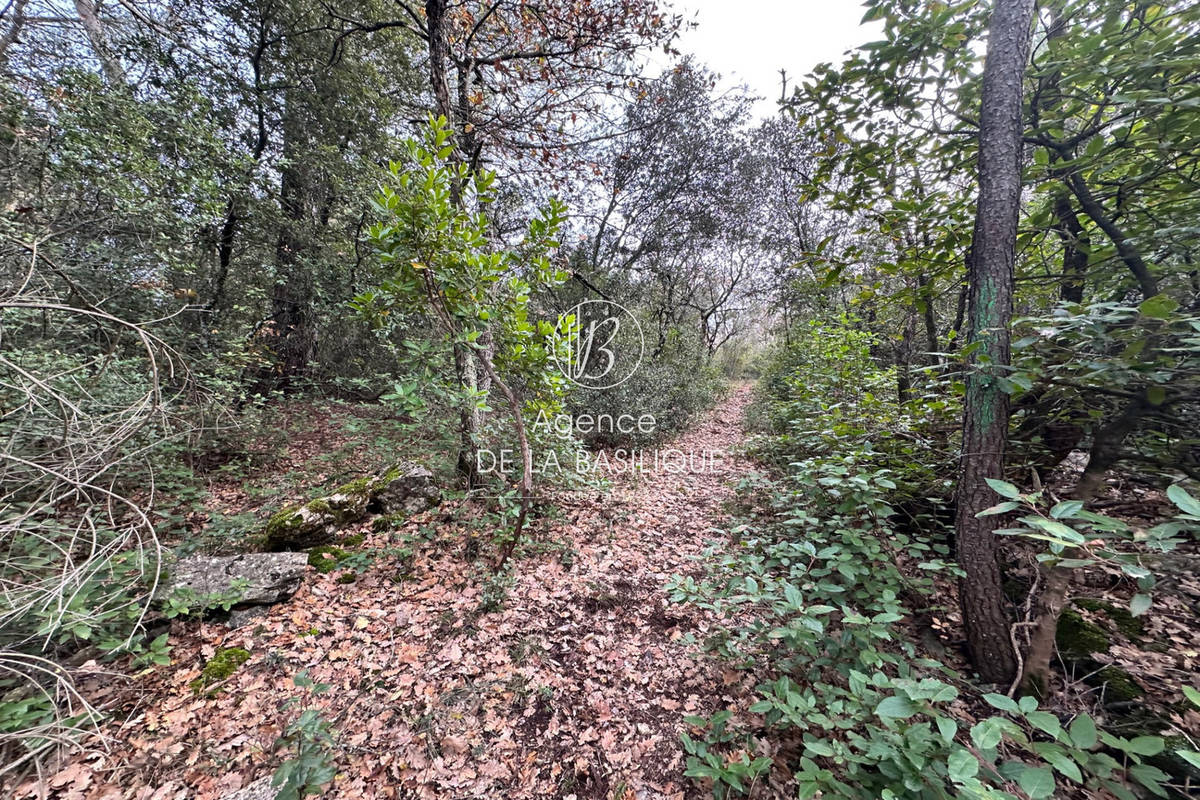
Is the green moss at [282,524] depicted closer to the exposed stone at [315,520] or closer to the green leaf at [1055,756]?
the exposed stone at [315,520]

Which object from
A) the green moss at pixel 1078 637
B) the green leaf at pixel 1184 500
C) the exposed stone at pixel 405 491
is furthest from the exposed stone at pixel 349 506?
the green moss at pixel 1078 637

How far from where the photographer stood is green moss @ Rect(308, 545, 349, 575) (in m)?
3.54

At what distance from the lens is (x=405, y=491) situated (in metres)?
4.52

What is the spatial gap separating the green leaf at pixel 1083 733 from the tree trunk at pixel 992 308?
3.62ft

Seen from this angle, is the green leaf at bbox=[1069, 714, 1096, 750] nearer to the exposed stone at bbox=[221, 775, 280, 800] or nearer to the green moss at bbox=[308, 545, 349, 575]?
the exposed stone at bbox=[221, 775, 280, 800]

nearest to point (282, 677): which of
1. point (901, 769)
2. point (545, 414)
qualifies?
point (545, 414)

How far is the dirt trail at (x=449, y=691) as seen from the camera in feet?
6.78

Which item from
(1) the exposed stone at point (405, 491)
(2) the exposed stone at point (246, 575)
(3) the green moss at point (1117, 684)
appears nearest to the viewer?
(3) the green moss at point (1117, 684)

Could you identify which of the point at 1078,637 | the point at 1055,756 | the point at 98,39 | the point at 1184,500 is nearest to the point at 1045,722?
the point at 1055,756

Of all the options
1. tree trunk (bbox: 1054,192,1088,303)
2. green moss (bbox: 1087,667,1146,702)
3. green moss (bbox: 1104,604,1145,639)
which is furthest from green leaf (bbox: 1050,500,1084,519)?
green moss (bbox: 1104,604,1145,639)

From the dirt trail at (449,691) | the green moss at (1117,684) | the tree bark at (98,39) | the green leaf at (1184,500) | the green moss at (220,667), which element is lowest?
the dirt trail at (449,691)

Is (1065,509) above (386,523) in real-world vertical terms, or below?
above

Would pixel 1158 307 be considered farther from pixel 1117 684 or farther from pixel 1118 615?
pixel 1118 615

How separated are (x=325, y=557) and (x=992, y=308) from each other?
214 inches
